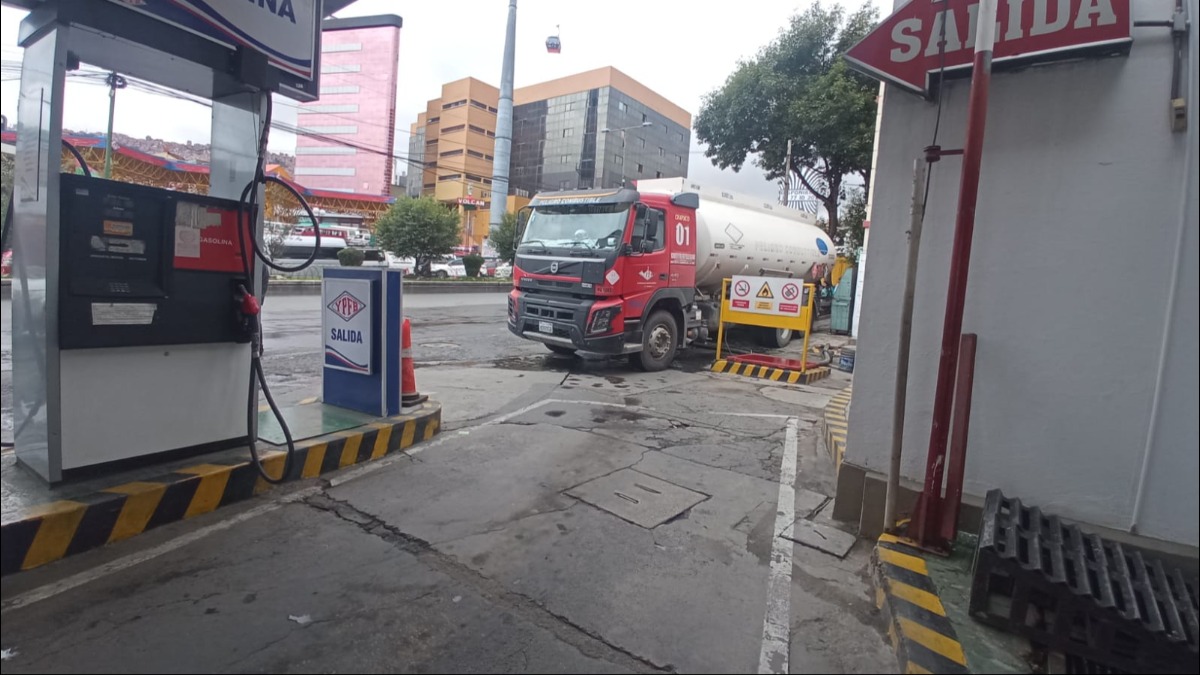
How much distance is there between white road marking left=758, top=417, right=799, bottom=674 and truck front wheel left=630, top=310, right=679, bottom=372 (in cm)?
492

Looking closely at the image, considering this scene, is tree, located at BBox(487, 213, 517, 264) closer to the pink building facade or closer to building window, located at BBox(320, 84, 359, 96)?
the pink building facade

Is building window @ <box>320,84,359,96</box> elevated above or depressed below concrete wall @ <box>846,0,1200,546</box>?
above

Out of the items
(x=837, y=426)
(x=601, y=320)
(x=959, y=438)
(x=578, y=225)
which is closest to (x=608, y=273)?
(x=601, y=320)

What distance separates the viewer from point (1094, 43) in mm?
2781

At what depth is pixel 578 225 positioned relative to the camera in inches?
366

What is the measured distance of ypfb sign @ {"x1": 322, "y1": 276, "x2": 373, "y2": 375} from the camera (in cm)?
509

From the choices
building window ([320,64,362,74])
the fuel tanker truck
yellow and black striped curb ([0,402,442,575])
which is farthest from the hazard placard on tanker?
building window ([320,64,362,74])

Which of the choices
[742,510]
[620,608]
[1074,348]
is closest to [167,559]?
[620,608]

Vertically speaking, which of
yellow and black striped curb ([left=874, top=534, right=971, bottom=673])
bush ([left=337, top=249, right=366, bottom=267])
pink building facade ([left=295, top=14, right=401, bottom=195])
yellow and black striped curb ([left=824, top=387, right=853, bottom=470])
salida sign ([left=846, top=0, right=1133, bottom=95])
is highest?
pink building facade ([left=295, top=14, right=401, bottom=195])

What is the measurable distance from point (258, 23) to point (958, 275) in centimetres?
466

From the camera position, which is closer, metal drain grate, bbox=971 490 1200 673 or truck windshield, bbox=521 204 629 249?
metal drain grate, bbox=971 490 1200 673

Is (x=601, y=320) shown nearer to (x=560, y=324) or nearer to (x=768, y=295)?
(x=560, y=324)

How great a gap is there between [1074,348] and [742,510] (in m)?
2.14

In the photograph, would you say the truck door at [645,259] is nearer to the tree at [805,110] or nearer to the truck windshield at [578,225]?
the truck windshield at [578,225]
